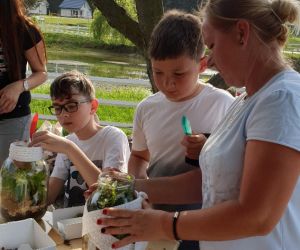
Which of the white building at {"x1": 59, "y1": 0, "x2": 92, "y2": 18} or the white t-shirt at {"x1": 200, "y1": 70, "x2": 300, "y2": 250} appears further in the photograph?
the white building at {"x1": 59, "y1": 0, "x2": 92, "y2": 18}

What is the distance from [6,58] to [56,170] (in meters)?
0.63

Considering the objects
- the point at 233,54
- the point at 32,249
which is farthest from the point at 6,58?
the point at 233,54

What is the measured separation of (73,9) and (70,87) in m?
25.4

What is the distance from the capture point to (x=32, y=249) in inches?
51.3

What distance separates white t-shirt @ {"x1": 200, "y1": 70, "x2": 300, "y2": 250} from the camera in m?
0.90

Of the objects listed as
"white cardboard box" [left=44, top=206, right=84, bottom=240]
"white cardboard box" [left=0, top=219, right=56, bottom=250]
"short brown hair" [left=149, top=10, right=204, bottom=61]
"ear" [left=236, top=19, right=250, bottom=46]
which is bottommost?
"white cardboard box" [left=44, top=206, right=84, bottom=240]

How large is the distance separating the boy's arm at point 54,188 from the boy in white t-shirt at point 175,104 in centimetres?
36

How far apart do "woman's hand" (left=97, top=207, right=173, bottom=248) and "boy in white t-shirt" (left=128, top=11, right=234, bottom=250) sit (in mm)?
353

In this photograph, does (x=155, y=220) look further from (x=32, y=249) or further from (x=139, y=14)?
(x=139, y=14)

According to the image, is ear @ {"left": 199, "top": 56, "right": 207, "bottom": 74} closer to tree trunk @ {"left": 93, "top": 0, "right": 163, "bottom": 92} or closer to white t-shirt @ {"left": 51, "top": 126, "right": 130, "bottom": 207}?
white t-shirt @ {"left": 51, "top": 126, "right": 130, "bottom": 207}

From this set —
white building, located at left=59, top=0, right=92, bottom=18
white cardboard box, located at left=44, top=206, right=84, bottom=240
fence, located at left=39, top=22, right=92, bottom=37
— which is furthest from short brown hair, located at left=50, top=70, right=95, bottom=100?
white building, located at left=59, top=0, right=92, bottom=18

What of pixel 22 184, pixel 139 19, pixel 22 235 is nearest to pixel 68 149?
pixel 22 184

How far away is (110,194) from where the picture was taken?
1129 millimetres

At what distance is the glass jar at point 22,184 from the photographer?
1.45 m
